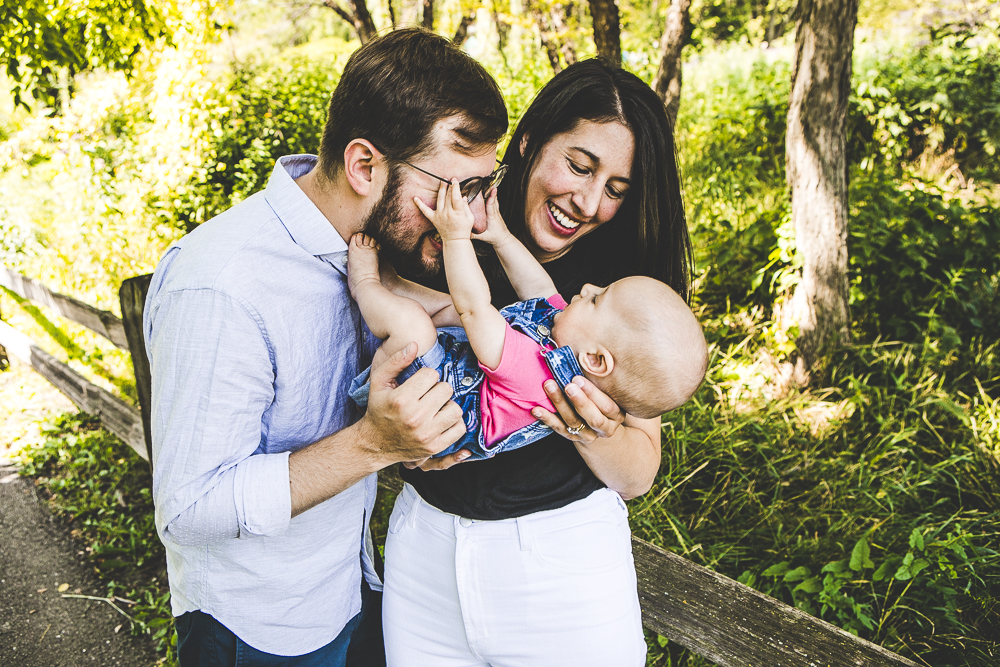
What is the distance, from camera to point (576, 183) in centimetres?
193

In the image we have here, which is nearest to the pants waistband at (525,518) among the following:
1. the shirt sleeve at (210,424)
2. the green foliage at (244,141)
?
the shirt sleeve at (210,424)

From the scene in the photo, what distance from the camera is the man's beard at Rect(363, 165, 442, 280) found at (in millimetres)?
1590

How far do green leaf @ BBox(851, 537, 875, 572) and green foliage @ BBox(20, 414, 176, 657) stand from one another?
3.24 m

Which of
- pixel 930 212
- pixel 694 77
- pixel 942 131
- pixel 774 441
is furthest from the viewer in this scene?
pixel 694 77

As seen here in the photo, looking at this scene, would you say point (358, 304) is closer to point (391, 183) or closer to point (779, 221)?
point (391, 183)

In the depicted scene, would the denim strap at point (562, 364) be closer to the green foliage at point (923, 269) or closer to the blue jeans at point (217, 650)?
the blue jeans at point (217, 650)

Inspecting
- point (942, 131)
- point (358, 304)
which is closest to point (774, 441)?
point (358, 304)

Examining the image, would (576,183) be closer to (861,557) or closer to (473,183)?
(473,183)

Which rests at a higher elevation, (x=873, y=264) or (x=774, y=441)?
(x=873, y=264)

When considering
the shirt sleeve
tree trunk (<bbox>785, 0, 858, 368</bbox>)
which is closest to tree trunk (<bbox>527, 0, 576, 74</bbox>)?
tree trunk (<bbox>785, 0, 858, 368</bbox>)

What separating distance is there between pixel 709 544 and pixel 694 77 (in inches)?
360

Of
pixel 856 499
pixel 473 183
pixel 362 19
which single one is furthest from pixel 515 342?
pixel 362 19

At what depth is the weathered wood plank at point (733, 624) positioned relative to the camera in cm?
176

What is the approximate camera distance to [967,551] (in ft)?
10.4
